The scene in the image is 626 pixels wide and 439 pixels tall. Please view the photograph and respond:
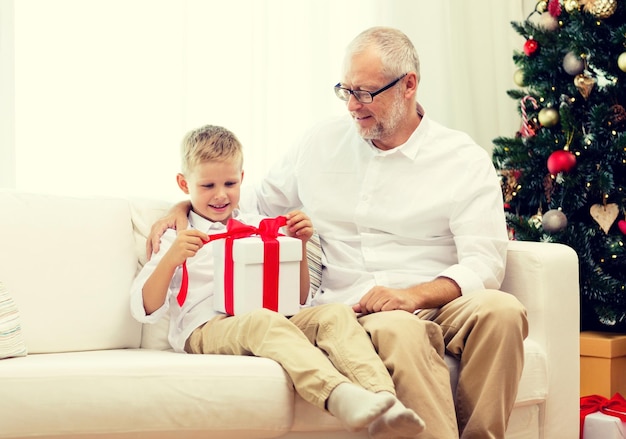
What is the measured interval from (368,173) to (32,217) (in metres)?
0.94

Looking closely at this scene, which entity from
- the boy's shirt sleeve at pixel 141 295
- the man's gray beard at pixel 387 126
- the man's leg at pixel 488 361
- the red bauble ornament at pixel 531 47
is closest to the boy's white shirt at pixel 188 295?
the boy's shirt sleeve at pixel 141 295

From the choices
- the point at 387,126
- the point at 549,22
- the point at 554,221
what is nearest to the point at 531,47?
the point at 549,22

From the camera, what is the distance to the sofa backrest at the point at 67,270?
2.38 meters

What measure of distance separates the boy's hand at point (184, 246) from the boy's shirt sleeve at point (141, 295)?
0.42 ft

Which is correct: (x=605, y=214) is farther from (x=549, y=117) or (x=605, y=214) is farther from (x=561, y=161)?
(x=549, y=117)

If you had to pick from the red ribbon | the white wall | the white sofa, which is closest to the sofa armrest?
the white sofa

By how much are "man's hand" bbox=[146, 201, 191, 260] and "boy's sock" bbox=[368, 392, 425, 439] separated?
89 centimetres

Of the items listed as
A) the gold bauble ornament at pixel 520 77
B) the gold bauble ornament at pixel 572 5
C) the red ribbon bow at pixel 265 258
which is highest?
the gold bauble ornament at pixel 572 5

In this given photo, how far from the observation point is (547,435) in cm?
246

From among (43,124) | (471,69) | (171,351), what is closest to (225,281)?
(171,351)

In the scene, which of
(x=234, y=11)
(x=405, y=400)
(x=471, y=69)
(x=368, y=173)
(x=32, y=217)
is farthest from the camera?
(x=471, y=69)

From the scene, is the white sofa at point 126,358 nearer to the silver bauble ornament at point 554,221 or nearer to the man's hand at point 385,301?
the man's hand at point 385,301

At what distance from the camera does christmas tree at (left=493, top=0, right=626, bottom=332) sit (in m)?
3.29

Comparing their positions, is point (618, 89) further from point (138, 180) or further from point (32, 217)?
point (32, 217)
